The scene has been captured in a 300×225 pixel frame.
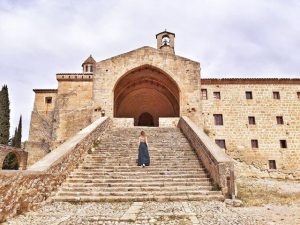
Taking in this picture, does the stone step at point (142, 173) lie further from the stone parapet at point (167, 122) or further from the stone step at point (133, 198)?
the stone parapet at point (167, 122)

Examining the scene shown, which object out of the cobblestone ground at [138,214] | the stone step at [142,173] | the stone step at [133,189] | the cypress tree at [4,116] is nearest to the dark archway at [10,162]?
the cypress tree at [4,116]

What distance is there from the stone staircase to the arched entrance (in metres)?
9.46

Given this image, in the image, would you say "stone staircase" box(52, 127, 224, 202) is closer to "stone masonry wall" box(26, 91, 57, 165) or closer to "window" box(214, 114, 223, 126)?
"window" box(214, 114, 223, 126)

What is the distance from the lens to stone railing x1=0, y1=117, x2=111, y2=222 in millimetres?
5324

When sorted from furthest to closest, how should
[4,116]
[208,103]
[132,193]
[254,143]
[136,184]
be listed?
[4,116], [208,103], [254,143], [136,184], [132,193]

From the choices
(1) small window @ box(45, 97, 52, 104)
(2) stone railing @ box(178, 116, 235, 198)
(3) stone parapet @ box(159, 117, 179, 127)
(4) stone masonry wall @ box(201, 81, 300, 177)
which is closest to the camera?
(2) stone railing @ box(178, 116, 235, 198)

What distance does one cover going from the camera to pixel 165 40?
91.7 feet

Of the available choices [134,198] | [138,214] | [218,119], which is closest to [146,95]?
[218,119]

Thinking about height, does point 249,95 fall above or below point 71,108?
above

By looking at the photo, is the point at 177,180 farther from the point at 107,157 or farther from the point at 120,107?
the point at 120,107

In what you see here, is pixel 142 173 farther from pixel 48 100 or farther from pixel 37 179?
pixel 48 100

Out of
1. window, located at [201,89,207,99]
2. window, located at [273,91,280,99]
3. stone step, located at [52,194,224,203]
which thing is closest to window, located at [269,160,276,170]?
window, located at [273,91,280,99]

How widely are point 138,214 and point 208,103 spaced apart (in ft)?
54.6

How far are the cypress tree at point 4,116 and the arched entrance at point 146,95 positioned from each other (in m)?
12.7
